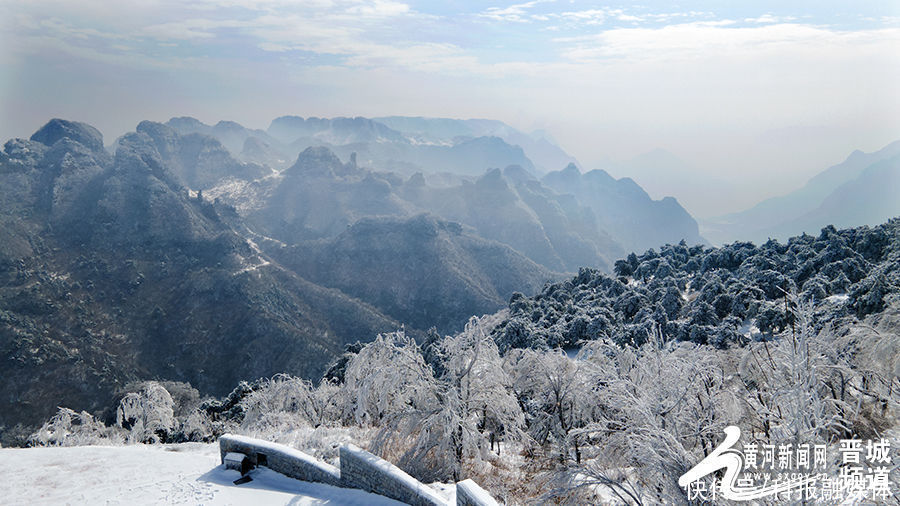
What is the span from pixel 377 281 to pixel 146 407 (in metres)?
77.7

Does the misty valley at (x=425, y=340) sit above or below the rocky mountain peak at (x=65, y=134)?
below

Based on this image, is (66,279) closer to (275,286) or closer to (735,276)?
(275,286)

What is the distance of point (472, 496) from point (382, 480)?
3758 millimetres

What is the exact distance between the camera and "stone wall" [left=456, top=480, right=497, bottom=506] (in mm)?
8491

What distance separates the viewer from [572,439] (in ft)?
48.5

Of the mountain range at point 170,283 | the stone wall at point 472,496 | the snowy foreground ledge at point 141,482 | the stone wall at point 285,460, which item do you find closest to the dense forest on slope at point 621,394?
the stone wall at point 472,496

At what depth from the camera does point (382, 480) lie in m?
11.5

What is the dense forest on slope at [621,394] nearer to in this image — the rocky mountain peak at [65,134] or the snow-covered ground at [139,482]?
the snow-covered ground at [139,482]

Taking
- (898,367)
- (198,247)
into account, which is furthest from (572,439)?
(198,247)

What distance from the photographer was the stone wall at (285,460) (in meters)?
13.0

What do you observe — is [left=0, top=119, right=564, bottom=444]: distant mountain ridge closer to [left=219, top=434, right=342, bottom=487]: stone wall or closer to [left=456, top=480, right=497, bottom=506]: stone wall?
[left=219, top=434, right=342, bottom=487]: stone wall

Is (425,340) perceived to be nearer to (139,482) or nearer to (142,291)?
(139,482)

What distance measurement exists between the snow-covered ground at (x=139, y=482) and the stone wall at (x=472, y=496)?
3144 mm

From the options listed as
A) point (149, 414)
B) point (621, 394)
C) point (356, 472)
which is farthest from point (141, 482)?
point (149, 414)
